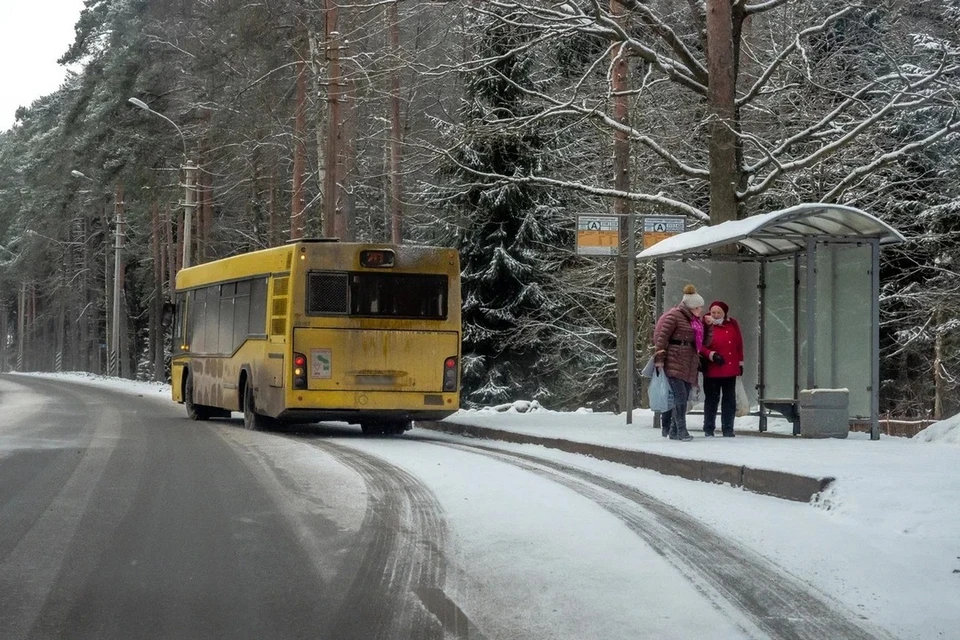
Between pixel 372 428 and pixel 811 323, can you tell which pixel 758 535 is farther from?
pixel 372 428

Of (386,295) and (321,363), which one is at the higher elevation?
(386,295)

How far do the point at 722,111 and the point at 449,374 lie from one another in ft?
17.9

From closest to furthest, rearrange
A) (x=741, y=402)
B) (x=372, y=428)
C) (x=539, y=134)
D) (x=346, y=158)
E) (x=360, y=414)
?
(x=741, y=402), (x=360, y=414), (x=372, y=428), (x=539, y=134), (x=346, y=158)

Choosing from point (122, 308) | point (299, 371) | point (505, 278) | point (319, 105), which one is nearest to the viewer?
point (299, 371)

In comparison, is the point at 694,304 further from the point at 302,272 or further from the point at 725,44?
the point at 302,272

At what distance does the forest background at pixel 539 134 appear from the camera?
19594 mm

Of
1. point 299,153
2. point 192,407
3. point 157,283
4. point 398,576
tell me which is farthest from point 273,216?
point 398,576

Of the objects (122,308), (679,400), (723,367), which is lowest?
(679,400)

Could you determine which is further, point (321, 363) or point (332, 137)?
point (332, 137)

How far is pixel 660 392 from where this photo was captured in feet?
50.9

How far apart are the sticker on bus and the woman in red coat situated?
5761 millimetres

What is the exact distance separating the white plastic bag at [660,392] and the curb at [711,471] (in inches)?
33.6

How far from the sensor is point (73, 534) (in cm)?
905

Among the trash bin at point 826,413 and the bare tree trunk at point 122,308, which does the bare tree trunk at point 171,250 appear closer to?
the bare tree trunk at point 122,308
